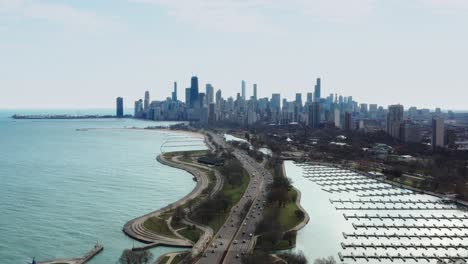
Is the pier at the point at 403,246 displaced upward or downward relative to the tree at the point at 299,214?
downward

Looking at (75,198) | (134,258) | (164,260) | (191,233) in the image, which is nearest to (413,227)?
(191,233)

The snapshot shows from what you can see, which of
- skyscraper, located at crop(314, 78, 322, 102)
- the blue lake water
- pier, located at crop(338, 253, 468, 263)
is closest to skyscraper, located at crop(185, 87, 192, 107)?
skyscraper, located at crop(314, 78, 322, 102)

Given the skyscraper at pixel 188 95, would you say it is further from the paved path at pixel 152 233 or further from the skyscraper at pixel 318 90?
the paved path at pixel 152 233

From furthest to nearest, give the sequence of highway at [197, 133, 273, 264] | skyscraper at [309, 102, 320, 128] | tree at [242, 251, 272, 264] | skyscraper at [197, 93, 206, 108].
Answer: skyscraper at [197, 93, 206, 108], skyscraper at [309, 102, 320, 128], highway at [197, 133, 273, 264], tree at [242, 251, 272, 264]

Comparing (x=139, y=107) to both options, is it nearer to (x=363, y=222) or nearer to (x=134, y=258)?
(x=363, y=222)

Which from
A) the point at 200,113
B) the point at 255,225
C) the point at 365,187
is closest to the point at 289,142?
the point at 365,187

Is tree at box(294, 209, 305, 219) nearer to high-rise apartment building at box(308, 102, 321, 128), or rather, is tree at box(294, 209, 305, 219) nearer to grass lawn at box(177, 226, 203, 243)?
grass lawn at box(177, 226, 203, 243)

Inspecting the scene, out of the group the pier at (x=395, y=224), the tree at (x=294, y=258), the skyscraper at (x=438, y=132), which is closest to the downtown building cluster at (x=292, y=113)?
the skyscraper at (x=438, y=132)

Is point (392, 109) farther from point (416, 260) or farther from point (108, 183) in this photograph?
point (416, 260)

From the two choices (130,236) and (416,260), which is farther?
(130,236)
